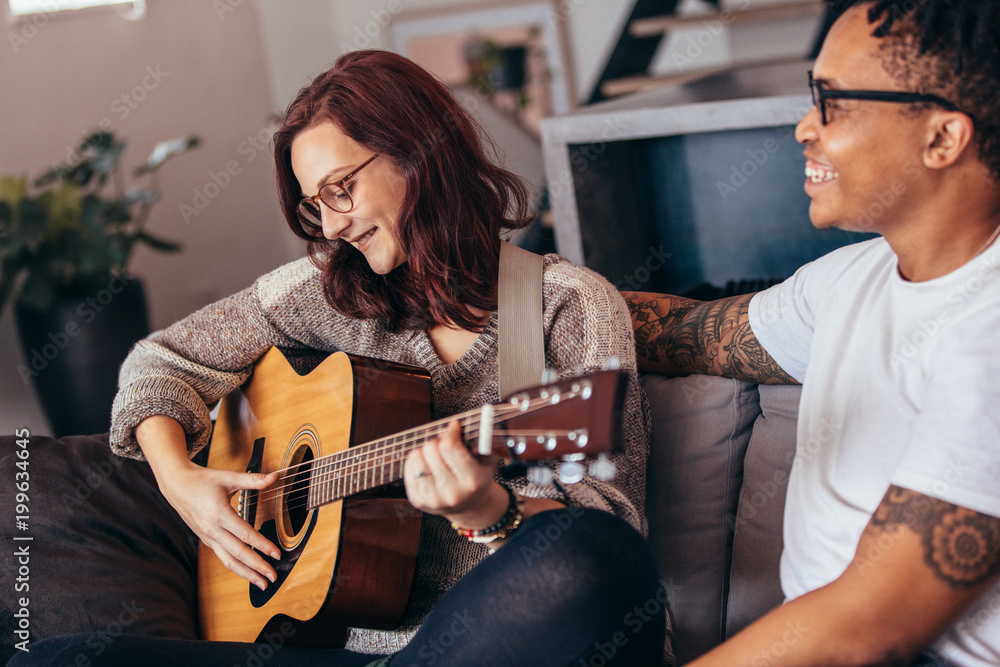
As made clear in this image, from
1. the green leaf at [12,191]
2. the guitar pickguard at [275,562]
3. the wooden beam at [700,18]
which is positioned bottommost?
the guitar pickguard at [275,562]

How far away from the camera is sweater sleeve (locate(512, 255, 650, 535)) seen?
1174 millimetres

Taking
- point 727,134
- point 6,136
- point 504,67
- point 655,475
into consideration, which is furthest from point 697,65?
point 655,475

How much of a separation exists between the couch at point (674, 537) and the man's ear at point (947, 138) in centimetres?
46

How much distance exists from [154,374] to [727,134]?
1.51 m

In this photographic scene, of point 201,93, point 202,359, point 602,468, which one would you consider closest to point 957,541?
point 602,468

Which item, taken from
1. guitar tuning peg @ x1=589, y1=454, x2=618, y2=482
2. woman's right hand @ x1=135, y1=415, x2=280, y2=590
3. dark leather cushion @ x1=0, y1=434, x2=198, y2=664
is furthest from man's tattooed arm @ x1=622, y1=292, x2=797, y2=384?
dark leather cushion @ x1=0, y1=434, x2=198, y2=664

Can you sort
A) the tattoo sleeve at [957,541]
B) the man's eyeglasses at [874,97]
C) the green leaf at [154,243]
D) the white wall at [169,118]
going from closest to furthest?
the tattoo sleeve at [957,541] < the man's eyeglasses at [874,97] < the green leaf at [154,243] < the white wall at [169,118]

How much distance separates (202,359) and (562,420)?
0.86 m

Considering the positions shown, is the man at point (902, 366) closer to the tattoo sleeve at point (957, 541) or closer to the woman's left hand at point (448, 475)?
the tattoo sleeve at point (957, 541)

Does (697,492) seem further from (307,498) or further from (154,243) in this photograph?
(154,243)

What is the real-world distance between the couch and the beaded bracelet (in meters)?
0.41

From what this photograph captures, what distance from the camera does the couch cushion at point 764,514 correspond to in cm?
123

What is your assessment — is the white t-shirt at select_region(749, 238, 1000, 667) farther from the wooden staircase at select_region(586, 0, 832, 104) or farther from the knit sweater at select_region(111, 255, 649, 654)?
the wooden staircase at select_region(586, 0, 832, 104)

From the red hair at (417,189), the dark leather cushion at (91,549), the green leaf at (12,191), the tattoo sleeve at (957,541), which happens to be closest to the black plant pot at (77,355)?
the green leaf at (12,191)
